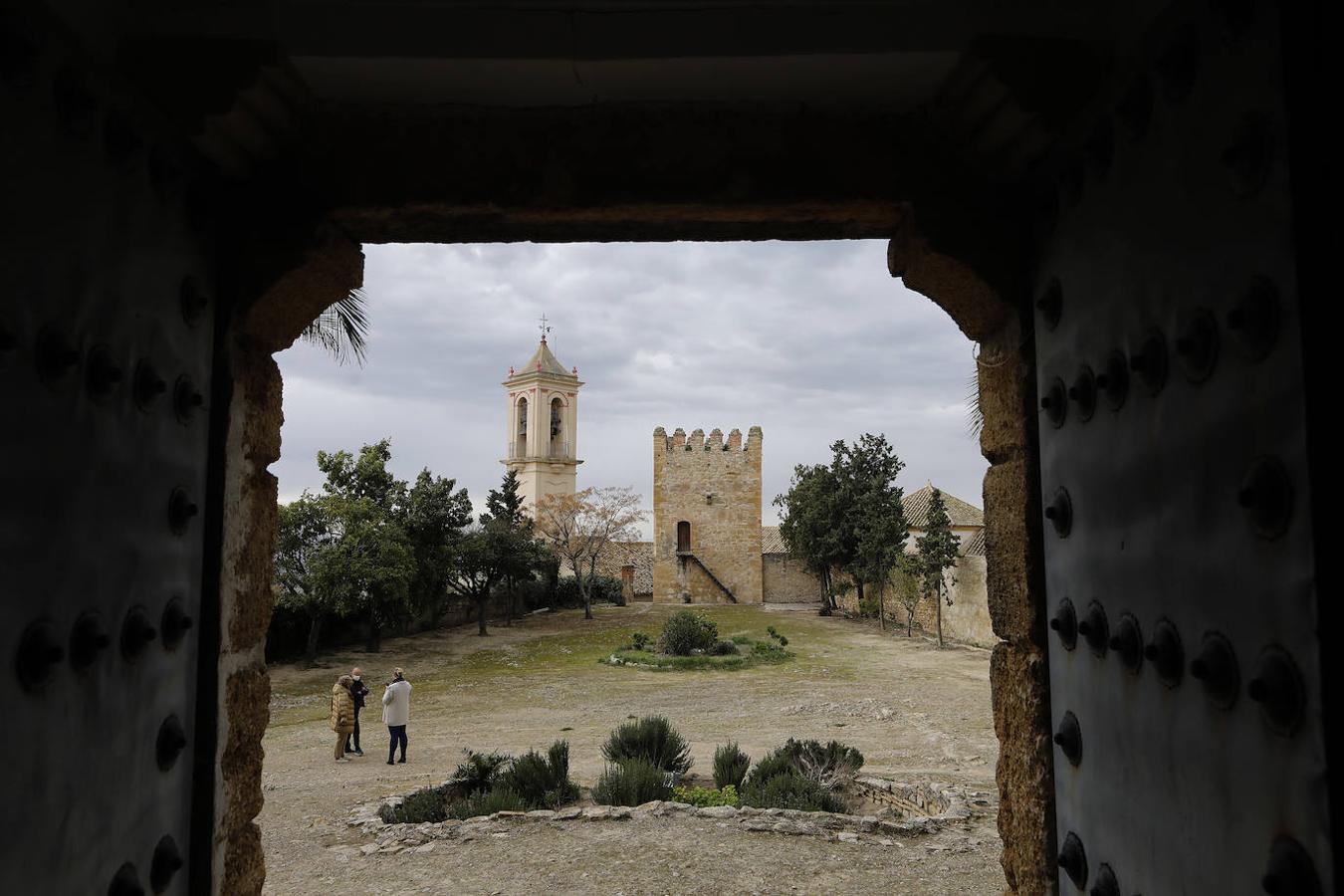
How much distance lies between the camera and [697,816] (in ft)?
20.6

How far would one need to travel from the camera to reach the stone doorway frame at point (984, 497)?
211 centimetres

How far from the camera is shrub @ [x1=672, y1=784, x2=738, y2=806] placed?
6.91m

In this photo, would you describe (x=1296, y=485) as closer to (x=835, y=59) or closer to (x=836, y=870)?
(x=835, y=59)

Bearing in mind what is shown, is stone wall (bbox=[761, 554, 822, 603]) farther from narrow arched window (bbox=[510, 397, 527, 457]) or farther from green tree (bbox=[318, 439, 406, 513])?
green tree (bbox=[318, 439, 406, 513])

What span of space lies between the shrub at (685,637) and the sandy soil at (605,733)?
1.66 meters

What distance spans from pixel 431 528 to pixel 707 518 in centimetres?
1483

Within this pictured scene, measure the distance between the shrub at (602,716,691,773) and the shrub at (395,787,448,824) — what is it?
1.63 meters

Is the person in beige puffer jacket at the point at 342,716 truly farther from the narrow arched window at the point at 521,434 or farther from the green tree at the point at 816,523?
the narrow arched window at the point at 521,434

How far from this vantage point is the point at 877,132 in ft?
7.04

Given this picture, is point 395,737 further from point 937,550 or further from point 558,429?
point 558,429

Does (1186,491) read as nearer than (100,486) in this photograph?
Yes

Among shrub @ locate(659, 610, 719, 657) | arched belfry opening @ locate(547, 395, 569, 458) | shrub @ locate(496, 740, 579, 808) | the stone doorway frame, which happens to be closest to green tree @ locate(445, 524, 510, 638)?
shrub @ locate(659, 610, 719, 657)

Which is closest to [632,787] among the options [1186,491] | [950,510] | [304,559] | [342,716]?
[342,716]

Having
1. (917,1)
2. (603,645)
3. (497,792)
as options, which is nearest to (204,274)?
(917,1)
